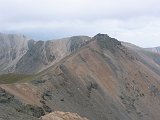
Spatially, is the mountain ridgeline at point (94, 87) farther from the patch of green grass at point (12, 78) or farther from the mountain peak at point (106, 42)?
the patch of green grass at point (12, 78)

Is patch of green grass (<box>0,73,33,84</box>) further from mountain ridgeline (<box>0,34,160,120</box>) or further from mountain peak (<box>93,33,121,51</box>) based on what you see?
mountain peak (<box>93,33,121,51</box>)

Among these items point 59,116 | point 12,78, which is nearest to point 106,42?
point 12,78

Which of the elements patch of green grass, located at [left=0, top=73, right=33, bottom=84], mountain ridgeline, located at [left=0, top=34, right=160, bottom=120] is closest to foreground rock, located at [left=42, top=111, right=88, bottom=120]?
mountain ridgeline, located at [left=0, top=34, right=160, bottom=120]

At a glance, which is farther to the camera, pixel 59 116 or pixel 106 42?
pixel 106 42

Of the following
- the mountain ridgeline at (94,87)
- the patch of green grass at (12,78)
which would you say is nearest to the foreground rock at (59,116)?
the mountain ridgeline at (94,87)

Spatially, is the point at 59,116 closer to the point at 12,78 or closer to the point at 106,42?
the point at 12,78

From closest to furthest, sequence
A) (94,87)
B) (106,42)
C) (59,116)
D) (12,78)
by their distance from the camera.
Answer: (59,116), (94,87), (12,78), (106,42)

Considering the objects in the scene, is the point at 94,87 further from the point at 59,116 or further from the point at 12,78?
the point at 59,116

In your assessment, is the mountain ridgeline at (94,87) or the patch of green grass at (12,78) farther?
the patch of green grass at (12,78)

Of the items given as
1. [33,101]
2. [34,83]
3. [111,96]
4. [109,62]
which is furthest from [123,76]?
[33,101]

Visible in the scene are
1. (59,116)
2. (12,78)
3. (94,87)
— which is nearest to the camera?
(59,116)

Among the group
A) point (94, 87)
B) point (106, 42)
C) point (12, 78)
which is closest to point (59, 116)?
point (94, 87)

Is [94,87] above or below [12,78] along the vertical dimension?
below

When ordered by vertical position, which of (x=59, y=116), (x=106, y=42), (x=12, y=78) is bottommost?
(x=12, y=78)
